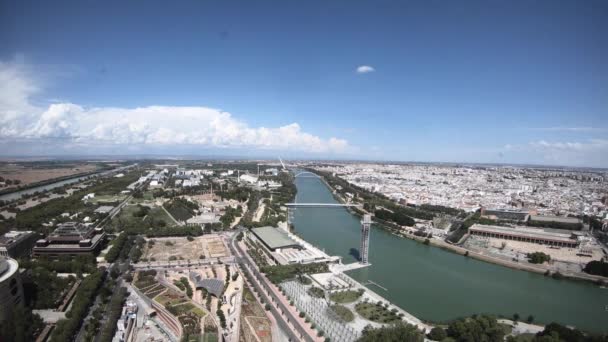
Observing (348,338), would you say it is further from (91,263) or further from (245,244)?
(91,263)

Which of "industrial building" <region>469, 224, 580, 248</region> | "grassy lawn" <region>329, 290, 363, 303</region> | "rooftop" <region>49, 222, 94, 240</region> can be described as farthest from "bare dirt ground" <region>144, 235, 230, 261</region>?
"industrial building" <region>469, 224, 580, 248</region>

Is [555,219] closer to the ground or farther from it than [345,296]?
farther from it

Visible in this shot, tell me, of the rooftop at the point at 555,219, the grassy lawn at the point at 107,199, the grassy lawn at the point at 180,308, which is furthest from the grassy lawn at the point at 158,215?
the rooftop at the point at 555,219

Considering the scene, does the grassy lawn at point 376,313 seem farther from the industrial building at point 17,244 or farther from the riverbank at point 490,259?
the industrial building at point 17,244

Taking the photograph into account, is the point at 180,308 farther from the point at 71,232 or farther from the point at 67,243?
the point at 71,232

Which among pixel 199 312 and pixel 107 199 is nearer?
pixel 199 312

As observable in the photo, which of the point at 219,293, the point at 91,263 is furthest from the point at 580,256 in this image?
the point at 91,263

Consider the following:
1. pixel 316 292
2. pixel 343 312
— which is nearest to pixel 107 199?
pixel 316 292
